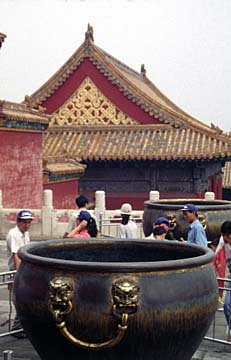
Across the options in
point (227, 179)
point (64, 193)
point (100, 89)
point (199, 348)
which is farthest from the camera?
point (227, 179)

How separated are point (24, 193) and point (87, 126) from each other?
4.78 meters

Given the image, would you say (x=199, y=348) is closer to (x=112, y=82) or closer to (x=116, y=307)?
(x=116, y=307)

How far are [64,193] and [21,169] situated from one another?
246cm

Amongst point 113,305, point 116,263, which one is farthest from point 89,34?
point 113,305

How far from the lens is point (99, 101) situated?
20000mm

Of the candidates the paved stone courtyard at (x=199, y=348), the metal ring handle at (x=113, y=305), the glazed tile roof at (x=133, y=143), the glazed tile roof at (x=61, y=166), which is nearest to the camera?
the metal ring handle at (x=113, y=305)

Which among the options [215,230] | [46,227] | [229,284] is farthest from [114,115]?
[229,284]

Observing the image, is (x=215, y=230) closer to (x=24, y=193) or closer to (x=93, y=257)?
(x=93, y=257)

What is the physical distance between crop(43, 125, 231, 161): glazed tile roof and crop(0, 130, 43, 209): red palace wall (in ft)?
8.63

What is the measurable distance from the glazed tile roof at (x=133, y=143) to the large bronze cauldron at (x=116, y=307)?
14693 mm

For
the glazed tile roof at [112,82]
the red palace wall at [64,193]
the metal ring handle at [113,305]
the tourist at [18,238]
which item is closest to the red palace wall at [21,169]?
the red palace wall at [64,193]

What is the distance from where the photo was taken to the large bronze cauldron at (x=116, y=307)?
329 cm

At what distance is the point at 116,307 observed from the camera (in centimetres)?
326

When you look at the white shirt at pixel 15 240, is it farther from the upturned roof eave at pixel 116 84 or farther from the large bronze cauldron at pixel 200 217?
the upturned roof eave at pixel 116 84
